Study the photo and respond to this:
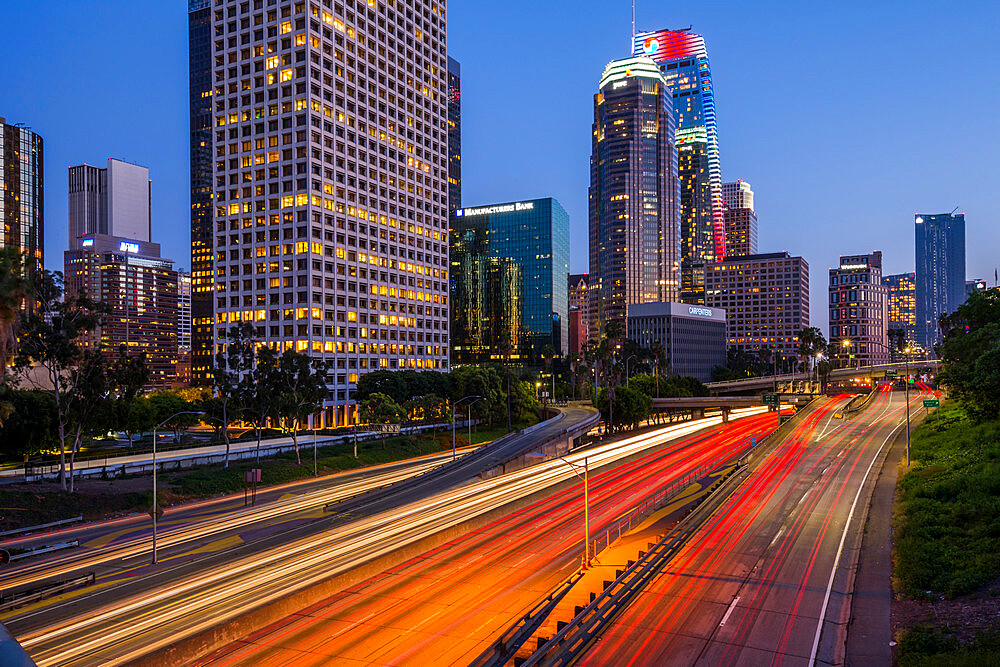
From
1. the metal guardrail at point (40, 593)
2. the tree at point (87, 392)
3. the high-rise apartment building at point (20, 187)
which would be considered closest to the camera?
the metal guardrail at point (40, 593)

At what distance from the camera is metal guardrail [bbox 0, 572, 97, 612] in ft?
96.2

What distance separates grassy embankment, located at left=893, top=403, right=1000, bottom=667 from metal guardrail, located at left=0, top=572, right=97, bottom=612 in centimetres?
3643

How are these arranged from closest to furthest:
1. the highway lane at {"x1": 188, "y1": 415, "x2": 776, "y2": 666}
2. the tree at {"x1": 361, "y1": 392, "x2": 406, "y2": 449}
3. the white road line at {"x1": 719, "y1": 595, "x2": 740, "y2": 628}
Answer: the highway lane at {"x1": 188, "y1": 415, "x2": 776, "y2": 666} < the white road line at {"x1": 719, "y1": 595, "x2": 740, "y2": 628} < the tree at {"x1": 361, "y1": 392, "x2": 406, "y2": 449}

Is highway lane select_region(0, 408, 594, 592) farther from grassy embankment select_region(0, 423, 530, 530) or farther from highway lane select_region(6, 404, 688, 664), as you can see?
grassy embankment select_region(0, 423, 530, 530)

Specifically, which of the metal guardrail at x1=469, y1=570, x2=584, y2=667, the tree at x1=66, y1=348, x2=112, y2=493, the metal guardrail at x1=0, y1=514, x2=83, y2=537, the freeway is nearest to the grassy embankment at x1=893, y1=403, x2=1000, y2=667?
the metal guardrail at x1=469, y1=570, x2=584, y2=667

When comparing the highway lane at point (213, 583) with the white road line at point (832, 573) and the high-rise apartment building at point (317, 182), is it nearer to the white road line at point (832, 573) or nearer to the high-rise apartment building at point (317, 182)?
the white road line at point (832, 573)

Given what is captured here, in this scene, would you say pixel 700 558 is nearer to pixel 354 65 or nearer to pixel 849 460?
pixel 849 460

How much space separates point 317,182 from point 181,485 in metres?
82.0

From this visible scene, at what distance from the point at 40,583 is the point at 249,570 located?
9455mm

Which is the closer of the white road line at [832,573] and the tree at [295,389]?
the white road line at [832,573]

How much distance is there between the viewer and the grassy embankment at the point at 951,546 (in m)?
22.9

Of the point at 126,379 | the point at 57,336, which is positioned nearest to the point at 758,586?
the point at 126,379

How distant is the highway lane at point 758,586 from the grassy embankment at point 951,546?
9.32ft

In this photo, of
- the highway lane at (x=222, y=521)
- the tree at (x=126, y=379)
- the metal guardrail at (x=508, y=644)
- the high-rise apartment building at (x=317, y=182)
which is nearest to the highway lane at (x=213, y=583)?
the highway lane at (x=222, y=521)
